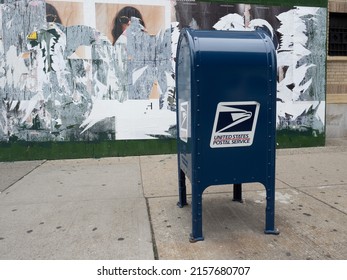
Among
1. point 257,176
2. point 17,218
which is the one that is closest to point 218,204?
point 257,176

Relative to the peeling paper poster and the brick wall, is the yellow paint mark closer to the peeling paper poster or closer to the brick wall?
the peeling paper poster

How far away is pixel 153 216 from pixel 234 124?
5.01 ft

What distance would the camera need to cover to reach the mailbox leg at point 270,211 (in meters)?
3.26

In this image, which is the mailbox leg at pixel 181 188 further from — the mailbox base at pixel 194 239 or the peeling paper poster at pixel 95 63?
the peeling paper poster at pixel 95 63

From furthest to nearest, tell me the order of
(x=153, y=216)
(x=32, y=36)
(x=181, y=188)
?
(x=32, y=36), (x=181, y=188), (x=153, y=216)

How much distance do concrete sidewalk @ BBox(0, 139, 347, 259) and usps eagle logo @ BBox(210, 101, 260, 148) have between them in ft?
3.20

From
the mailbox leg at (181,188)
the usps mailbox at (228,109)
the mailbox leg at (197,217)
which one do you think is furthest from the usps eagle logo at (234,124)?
the mailbox leg at (181,188)

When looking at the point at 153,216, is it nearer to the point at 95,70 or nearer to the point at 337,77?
the point at 95,70

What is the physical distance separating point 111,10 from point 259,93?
4.93m

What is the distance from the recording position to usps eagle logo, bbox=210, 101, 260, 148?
3.06 meters

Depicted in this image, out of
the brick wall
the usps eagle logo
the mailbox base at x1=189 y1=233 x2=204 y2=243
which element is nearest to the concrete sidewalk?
the mailbox base at x1=189 y1=233 x2=204 y2=243

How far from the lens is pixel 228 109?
3.06 m

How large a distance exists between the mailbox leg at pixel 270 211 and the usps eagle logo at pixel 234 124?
562 millimetres

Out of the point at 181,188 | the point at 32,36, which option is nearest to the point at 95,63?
the point at 32,36
